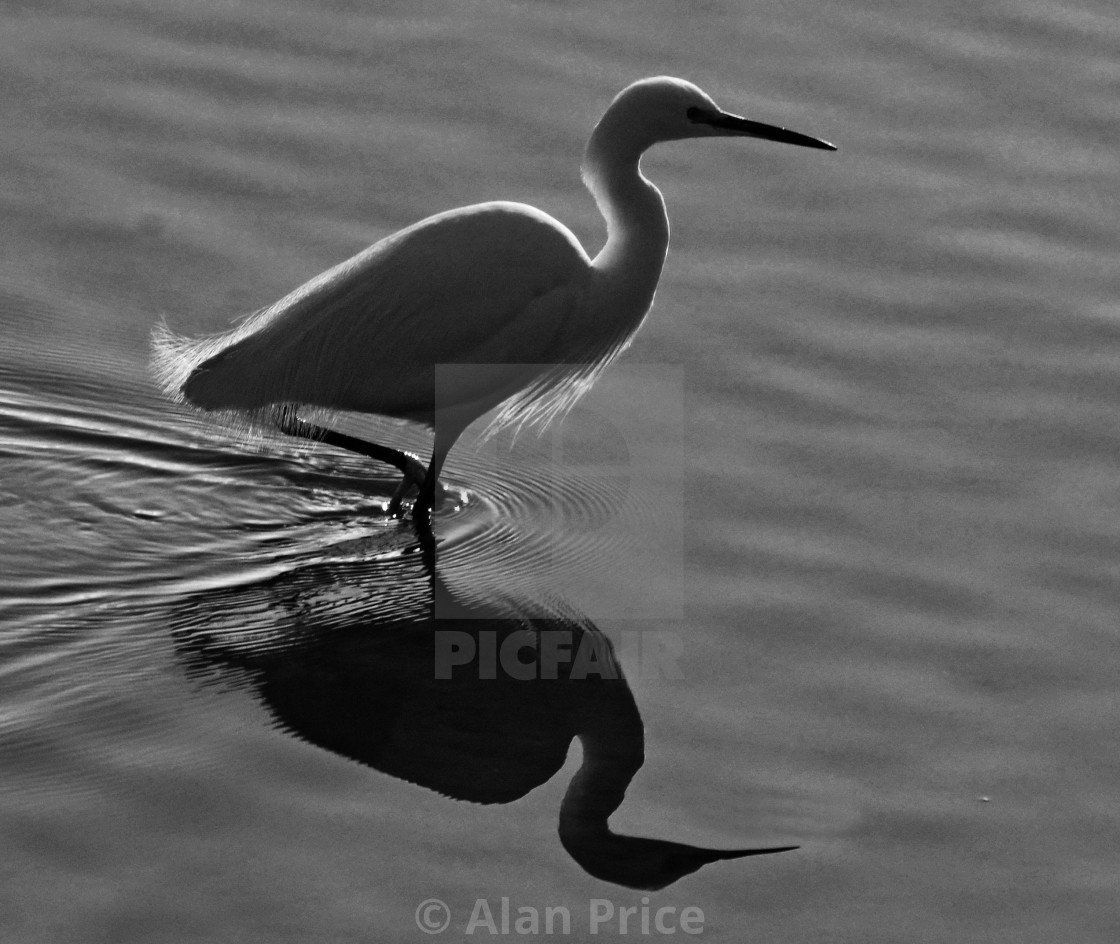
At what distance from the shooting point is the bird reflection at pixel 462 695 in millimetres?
3953

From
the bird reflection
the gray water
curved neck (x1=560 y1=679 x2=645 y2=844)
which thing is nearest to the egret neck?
the gray water

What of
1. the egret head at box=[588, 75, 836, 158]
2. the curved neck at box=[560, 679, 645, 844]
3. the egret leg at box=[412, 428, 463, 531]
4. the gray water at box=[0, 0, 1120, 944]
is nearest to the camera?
the gray water at box=[0, 0, 1120, 944]

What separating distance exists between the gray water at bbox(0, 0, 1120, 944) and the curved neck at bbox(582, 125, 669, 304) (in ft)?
1.47

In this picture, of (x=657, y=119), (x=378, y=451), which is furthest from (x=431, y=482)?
(x=657, y=119)

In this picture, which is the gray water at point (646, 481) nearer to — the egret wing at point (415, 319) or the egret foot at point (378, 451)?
the egret foot at point (378, 451)

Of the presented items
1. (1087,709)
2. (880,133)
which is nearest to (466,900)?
(1087,709)

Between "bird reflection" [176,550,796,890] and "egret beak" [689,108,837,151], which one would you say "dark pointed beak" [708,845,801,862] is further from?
"egret beak" [689,108,837,151]

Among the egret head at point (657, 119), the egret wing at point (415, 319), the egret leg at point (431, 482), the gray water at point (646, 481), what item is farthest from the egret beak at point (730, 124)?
the egret leg at point (431, 482)

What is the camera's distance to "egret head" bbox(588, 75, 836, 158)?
4883 millimetres

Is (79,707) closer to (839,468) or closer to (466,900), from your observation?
(466,900)

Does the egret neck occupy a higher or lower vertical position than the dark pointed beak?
higher

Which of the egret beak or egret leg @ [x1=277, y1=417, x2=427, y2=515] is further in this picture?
egret leg @ [x1=277, y1=417, x2=427, y2=515]

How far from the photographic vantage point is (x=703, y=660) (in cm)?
440

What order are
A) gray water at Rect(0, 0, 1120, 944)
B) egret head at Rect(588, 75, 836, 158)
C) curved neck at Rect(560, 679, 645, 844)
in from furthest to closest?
egret head at Rect(588, 75, 836, 158) → curved neck at Rect(560, 679, 645, 844) → gray water at Rect(0, 0, 1120, 944)
